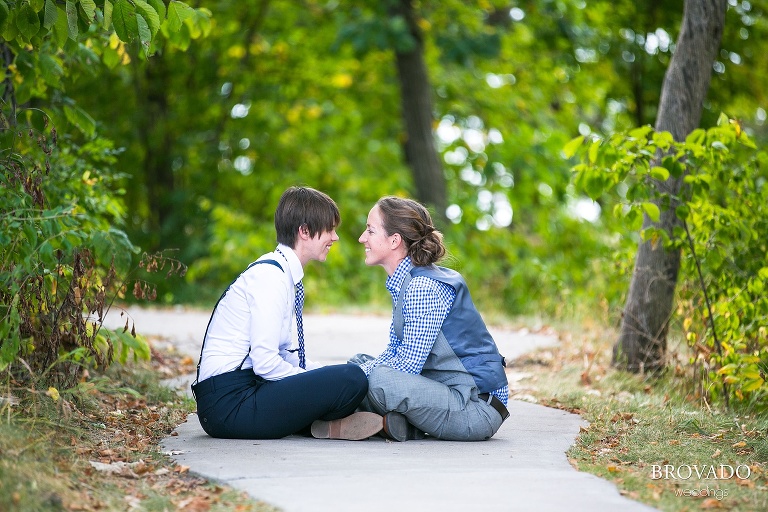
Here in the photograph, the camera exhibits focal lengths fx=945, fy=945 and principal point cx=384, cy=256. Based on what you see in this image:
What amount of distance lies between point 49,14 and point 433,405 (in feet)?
9.27

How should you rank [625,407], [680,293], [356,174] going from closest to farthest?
1. [625,407]
2. [680,293]
3. [356,174]

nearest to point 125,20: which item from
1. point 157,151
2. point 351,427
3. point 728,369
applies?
point 351,427

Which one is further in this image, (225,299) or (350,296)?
(350,296)

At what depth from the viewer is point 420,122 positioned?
1526cm

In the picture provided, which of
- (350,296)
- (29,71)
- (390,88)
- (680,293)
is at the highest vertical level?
(390,88)

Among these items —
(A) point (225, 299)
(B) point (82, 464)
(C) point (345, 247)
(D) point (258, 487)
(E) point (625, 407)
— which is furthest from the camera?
(C) point (345, 247)

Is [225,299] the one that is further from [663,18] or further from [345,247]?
[345,247]

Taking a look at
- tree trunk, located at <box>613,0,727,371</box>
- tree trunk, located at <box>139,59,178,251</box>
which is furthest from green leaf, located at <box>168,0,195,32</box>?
tree trunk, located at <box>139,59,178,251</box>

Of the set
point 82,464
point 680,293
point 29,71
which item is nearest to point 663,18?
point 680,293

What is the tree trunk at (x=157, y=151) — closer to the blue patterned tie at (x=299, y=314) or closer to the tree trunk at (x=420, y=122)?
the tree trunk at (x=420, y=122)

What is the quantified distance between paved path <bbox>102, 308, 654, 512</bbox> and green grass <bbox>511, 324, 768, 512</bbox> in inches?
6.7

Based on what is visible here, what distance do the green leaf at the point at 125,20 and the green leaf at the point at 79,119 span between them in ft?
5.35

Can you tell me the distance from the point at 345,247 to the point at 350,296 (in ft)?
3.45

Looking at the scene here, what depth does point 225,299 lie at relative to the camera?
4.88 meters
